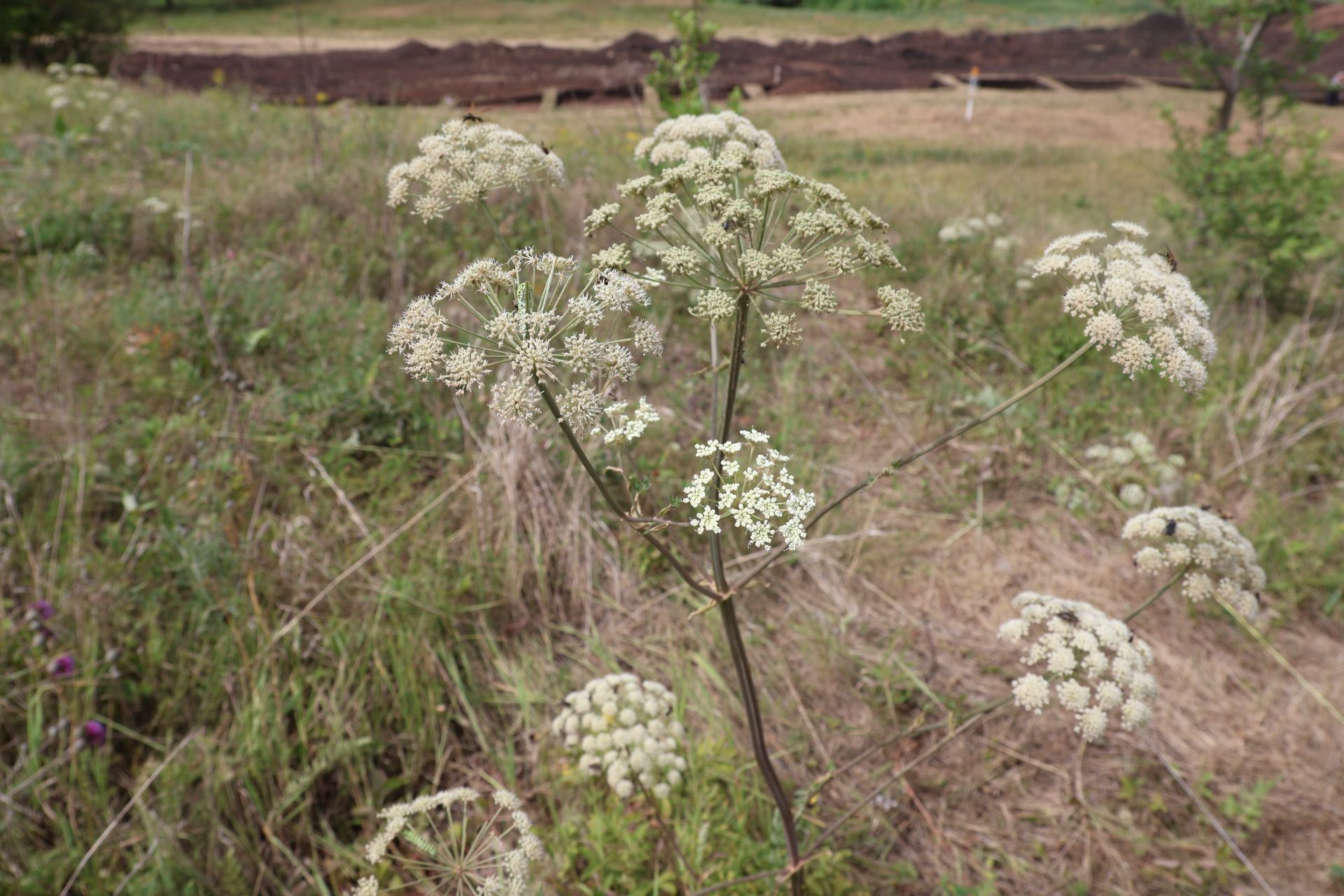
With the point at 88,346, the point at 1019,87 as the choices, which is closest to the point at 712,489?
the point at 88,346

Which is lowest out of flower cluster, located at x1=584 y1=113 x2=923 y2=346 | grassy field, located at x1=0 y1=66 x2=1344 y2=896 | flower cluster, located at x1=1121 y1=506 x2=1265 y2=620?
grassy field, located at x1=0 y1=66 x2=1344 y2=896

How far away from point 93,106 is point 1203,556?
13.1 meters

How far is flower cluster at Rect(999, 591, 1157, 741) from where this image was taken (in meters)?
2.15

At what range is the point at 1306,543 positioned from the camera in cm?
456

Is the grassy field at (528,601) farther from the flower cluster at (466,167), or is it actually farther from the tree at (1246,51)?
the tree at (1246,51)

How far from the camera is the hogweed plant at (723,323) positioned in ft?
5.07

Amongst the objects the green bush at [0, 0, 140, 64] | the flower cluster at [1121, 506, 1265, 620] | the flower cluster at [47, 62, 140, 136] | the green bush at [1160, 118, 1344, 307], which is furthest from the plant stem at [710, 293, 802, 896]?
the green bush at [0, 0, 140, 64]

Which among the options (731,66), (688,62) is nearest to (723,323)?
(688,62)

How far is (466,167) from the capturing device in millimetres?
2021

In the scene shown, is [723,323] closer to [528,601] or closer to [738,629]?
[738,629]

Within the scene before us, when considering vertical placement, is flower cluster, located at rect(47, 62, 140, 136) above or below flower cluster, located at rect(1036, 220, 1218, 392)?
above

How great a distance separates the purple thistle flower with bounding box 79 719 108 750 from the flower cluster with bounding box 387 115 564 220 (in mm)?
2429

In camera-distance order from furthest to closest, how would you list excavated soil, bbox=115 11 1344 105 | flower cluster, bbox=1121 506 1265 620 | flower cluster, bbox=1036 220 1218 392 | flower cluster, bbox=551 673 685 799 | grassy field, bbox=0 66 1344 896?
excavated soil, bbox=115 11 1344 105, grassy field, bbox=0 66 1344 896, flower cluster, bbox=551 673 685 799, flower cluster, bbox=1121 506 1265 620, flower cluster, bbox=1036 220 1218 392

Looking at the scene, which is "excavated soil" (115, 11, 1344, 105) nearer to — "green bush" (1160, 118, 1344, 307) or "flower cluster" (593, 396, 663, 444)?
"green bush" (1160, 118, 1344, 307)
